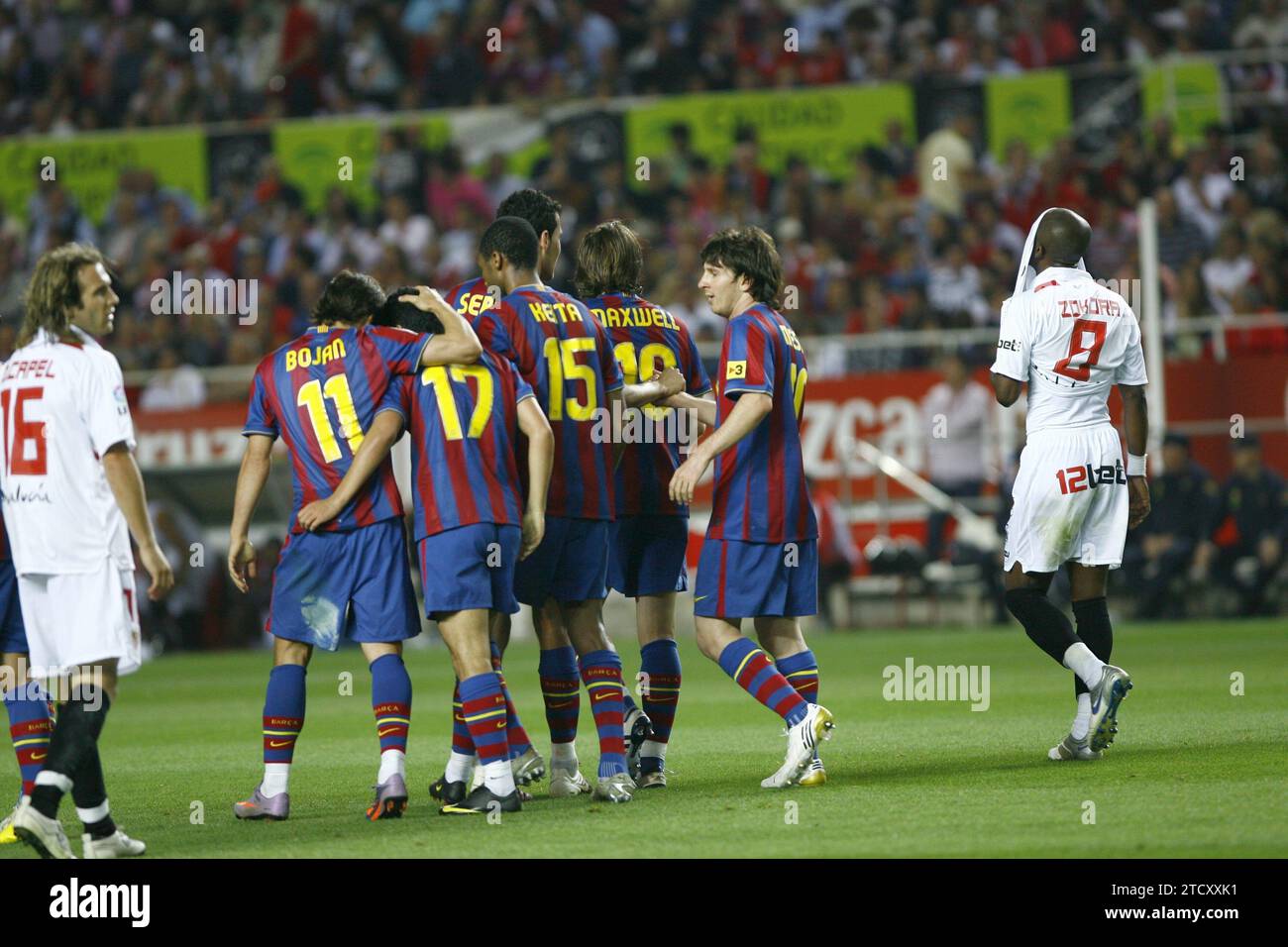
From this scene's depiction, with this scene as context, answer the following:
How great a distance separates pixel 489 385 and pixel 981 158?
48.8 ft

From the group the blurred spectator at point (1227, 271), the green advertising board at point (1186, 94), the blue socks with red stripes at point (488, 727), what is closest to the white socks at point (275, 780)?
the blue socks with red stripes at point (488, 727)

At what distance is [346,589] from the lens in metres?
7.25

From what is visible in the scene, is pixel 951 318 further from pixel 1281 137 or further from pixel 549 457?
pixel 549 457

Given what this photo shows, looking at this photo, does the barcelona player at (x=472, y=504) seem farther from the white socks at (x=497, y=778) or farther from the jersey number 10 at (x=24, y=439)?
the jersey number 10 at (x=24, y=439)

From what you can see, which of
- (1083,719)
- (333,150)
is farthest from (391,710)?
(333,150)

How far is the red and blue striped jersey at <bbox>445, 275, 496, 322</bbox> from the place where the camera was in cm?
795

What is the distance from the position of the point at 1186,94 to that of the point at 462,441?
15780 millimetres

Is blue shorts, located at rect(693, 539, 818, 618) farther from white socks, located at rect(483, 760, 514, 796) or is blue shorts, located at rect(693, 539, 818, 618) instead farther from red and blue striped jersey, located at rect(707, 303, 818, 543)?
white socks, located at rect(483, 760, 514, 796)

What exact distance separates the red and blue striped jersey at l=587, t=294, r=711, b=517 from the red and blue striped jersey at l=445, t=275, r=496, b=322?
0.51 metres

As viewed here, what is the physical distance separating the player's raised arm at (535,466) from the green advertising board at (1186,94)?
15227 millimetres

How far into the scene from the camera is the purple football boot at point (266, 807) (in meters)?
7.14

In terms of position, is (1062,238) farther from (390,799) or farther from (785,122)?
(785,122)

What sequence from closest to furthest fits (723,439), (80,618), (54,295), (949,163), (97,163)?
(80,618) < (54,295) < (723,439) < (949,163) < (97,163)

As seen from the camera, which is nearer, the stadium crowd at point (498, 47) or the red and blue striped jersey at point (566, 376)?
the red and blue striped jersey at point (566, 376)
